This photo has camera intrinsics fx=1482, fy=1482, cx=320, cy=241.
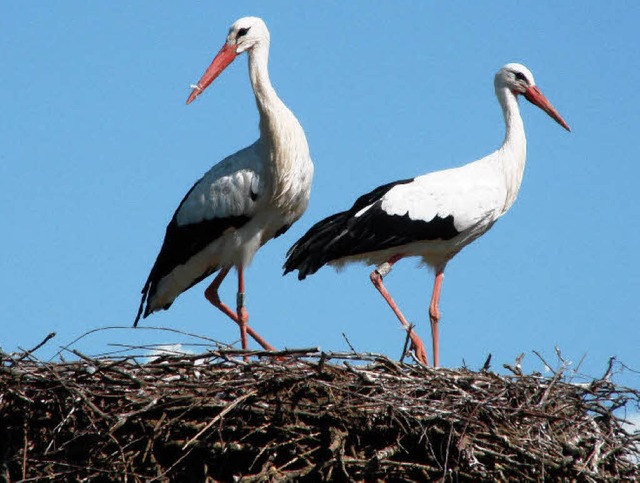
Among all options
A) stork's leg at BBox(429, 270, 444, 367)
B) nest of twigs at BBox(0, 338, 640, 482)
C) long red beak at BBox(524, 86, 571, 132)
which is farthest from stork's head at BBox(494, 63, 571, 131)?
nest of twigs at BBox(0, 338, 640, 482)

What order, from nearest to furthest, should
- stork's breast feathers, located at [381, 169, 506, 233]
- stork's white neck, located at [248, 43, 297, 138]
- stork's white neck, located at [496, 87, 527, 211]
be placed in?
stork's white neck, located at [248, 43, 297, 138] → stork's breast feathers, located at [381, 169, 506, 233] → stork's white neck, located at [496, 87, 527, 211]

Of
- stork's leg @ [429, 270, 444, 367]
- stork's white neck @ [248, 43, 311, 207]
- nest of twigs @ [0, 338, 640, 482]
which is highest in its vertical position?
stork's white neck @ [248, 43, 311, 207]

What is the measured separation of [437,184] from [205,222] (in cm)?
164

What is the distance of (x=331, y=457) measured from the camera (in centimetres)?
712

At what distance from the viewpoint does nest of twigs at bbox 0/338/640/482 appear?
7.09 metres

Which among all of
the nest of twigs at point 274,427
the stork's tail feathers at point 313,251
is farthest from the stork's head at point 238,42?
the nest of twigs at point 274,427

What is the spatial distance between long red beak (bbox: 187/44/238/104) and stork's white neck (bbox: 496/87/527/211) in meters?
2.04

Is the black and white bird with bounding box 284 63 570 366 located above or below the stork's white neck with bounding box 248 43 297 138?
below

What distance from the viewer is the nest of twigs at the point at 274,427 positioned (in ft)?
23.3

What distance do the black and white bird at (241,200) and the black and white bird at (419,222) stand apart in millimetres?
331

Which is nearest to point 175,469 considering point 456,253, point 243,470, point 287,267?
point 243,470

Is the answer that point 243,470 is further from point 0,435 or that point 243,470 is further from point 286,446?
point 0,435

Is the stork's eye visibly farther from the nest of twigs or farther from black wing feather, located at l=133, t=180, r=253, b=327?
the nest of twigs

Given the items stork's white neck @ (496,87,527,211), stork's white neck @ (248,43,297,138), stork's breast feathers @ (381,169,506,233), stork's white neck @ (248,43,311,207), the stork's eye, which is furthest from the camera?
the stork's eye
